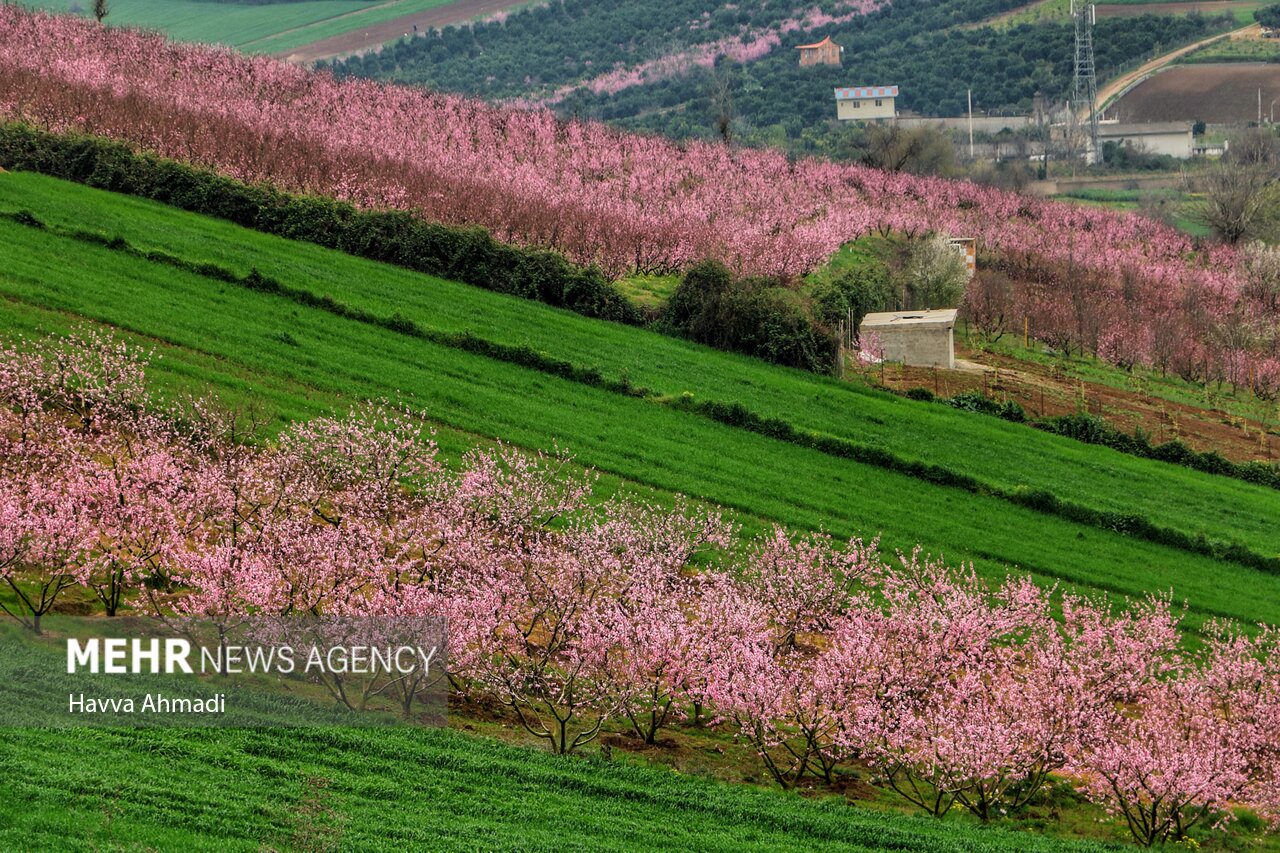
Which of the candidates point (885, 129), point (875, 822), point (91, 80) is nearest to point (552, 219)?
point (91, 80)

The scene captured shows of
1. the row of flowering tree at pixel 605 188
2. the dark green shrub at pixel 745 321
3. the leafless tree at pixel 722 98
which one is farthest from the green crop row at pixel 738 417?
the leafless tree at pixel 722 98

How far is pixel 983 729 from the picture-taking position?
26.3 m

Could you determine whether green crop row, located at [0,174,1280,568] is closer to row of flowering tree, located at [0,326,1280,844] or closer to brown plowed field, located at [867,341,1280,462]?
brown plowed field, located at [867,341,1280,462]

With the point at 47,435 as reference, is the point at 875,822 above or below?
below

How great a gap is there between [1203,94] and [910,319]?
136 m

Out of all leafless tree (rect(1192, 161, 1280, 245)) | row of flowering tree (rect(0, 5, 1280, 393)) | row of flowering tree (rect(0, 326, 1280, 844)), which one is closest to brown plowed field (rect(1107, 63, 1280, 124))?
leafless tree (rect(1192, 161, 1280, 245))

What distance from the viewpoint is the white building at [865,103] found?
185 m

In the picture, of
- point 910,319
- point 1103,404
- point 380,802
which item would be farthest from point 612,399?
point 380,802

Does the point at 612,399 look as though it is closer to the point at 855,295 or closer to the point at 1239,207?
the point at 855,295

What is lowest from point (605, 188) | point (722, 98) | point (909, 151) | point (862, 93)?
point (605, 188)

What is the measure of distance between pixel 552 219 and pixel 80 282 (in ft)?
84.0

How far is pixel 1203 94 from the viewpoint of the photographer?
18388cm

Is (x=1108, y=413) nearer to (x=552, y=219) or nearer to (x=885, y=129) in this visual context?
(x=552, y=219)

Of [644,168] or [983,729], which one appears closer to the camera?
[983,729]
